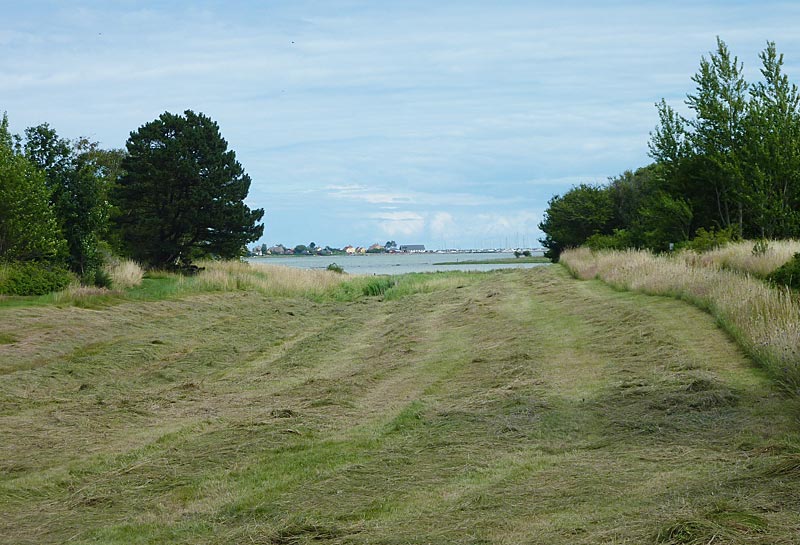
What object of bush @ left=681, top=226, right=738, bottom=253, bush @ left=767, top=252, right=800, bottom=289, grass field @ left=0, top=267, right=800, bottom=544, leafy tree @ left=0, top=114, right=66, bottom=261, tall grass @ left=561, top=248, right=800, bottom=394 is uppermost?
leafy tree @ left=0, top=114, right=66, bottom=261

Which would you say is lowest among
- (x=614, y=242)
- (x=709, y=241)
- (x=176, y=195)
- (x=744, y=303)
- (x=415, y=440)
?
(x=415, y=440)

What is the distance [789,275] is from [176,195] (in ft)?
110

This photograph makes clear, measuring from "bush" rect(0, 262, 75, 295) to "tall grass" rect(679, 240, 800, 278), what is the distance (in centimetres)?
1910

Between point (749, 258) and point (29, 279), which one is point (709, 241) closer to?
point (749, 258)

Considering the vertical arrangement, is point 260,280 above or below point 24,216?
below

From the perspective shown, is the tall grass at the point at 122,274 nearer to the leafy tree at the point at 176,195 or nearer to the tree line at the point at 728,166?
the leafy tree at the point at 176,195

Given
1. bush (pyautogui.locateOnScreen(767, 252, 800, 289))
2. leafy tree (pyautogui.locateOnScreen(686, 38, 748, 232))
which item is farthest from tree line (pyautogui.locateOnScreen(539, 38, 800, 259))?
bush (pyautogui.locateOnScreen(767, 252, 800, 289))

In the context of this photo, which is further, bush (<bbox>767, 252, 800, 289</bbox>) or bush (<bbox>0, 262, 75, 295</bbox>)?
bush (<bbox>0, 262, 75, 295</bbox>)

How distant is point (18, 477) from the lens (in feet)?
28.5

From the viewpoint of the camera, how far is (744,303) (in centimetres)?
1405

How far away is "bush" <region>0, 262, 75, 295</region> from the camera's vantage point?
24906 mm

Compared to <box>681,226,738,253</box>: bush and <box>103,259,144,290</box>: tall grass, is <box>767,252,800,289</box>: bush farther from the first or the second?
<box>103,259,144,290</box>: tall grass

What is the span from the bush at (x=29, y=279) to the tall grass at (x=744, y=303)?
56.2 ft

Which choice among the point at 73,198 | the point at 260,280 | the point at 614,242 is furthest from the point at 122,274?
the point at 614,242
